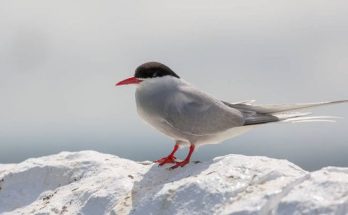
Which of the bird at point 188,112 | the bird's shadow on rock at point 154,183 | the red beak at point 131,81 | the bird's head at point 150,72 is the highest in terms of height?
the bird's head at point 150,72

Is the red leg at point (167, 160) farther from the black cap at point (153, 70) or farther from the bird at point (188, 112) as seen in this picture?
the black cap at point (153, 70)

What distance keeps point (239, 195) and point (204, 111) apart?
2625 millimetres

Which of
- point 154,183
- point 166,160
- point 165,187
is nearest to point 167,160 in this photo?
point 166,160

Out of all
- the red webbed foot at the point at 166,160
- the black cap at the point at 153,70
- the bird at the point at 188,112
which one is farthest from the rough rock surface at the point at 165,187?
the black cap at the point at 153,70

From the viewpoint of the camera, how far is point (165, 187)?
7.51 m

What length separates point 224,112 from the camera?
955 centimetres

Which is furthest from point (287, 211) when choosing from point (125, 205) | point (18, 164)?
point (18, 164)

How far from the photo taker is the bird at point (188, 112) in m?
9.31

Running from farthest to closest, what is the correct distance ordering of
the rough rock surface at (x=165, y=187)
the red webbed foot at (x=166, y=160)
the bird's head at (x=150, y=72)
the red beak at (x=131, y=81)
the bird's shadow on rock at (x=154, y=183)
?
the red beak at (x=131, y=81)
the bird's head at (x=150, y=72)
the red webbed foot at (x=166, y=160)
the bird's shadow on rock at (x=154, y=183)
the rough rock surface at (x=165, y=187)

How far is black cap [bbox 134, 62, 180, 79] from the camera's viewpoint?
31.3 feet

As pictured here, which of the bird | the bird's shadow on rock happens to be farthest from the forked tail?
the bird's shadow on rock

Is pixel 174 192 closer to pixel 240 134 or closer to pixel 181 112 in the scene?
pixel 181 112

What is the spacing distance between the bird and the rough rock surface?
720mm

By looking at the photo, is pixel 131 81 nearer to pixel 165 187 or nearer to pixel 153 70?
pixel 153 70
